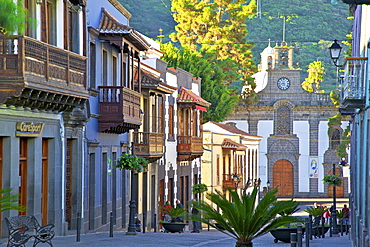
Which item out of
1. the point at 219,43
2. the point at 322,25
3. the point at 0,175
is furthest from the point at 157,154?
the point at 322,25

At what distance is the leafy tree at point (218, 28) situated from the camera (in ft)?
219

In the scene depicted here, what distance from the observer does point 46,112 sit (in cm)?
1988

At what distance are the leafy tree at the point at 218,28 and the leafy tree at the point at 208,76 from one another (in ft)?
18.4

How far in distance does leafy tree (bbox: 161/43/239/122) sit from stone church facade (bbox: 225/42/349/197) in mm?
18082

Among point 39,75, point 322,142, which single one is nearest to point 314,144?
point 322,142

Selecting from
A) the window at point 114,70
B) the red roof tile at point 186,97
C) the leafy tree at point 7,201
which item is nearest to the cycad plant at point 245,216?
the leafy tree at point 7,201

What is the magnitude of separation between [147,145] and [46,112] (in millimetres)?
11259

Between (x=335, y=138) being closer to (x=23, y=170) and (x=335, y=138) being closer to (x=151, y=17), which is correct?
(x=23, y=170)

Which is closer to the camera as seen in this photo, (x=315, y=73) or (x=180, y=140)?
(x=180, y=140)

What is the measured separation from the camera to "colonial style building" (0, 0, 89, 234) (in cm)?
1620

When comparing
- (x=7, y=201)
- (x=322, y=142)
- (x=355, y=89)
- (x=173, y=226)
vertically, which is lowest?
(x=173, y=226)

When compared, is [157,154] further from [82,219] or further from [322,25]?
[322,25]

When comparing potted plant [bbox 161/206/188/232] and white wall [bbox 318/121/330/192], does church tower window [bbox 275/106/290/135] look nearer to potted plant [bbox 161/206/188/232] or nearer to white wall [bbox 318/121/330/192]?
white wall [bbox 318/121/330/192]

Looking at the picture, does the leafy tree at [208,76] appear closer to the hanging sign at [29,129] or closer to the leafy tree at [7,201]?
the hanging sign at [29,129]
